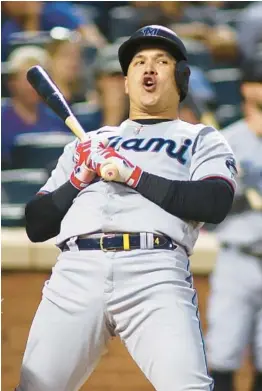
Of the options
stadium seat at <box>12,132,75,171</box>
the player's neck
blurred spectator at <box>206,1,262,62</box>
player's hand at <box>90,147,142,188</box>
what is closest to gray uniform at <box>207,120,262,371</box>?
blurred spectator at <box>206,1,262,62</box>

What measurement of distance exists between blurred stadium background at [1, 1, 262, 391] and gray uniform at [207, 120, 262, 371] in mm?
112

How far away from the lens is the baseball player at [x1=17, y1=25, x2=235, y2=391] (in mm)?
1421

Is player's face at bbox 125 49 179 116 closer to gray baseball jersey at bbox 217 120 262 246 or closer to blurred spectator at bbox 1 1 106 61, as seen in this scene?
gray baseball jersey at bbox 217 120 262 246

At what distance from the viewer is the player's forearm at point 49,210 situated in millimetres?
1522

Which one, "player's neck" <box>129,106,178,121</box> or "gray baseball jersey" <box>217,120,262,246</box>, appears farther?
"gray baseball jersey" <box>217,120,262,246</box>

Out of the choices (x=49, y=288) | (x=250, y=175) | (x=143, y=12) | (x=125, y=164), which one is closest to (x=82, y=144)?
(x=125, y=164)

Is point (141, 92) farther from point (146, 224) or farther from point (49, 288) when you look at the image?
point (49, 288)

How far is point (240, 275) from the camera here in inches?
97.3

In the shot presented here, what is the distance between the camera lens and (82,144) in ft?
4.93

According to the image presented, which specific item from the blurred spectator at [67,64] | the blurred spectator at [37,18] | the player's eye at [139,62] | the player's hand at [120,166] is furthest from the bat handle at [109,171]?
the blurred spectator at [37,18]

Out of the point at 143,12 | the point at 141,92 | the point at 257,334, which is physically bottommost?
the point at 257,334

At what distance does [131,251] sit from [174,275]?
3.0 inches

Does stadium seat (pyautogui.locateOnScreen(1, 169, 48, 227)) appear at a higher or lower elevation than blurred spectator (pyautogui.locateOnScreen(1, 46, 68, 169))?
lower

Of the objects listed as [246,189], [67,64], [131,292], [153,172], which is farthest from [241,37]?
[131,292]
